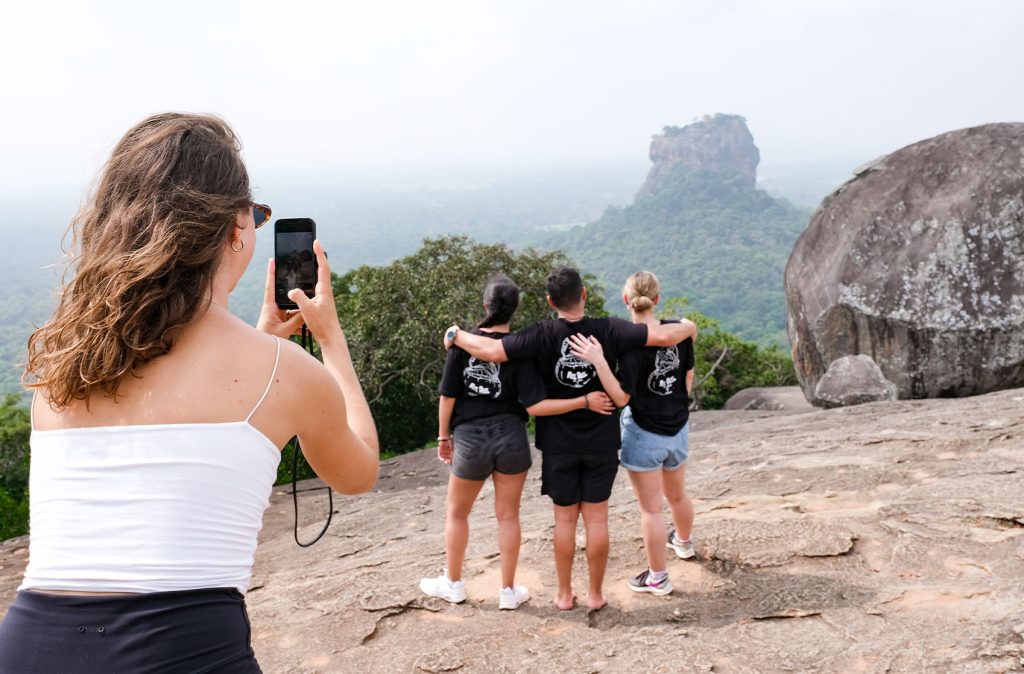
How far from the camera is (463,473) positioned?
4461mm

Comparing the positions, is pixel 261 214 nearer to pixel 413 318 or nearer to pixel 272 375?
pixel 272 375

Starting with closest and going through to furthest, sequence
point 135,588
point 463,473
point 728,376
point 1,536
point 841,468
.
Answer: point 135,588
point 463,473
point 841,468
point 1,536
point 728,376

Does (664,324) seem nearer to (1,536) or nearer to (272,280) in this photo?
(272,280)

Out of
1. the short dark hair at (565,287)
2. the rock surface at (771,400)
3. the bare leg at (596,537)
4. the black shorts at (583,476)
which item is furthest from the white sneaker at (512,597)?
the rock surface at (771,400)

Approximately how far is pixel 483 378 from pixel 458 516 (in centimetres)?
82

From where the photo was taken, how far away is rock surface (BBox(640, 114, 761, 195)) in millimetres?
177125

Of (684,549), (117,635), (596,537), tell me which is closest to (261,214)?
(117,635)

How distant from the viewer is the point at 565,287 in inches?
166

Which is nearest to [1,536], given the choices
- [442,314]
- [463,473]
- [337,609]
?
[442,314]

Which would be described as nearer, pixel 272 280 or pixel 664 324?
pixel 272 280

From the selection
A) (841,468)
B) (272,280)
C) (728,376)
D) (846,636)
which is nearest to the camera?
(272,280)

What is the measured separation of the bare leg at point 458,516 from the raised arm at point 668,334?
4.09 feet

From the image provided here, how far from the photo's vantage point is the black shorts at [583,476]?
4.29 m

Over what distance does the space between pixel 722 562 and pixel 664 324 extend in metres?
1.51
